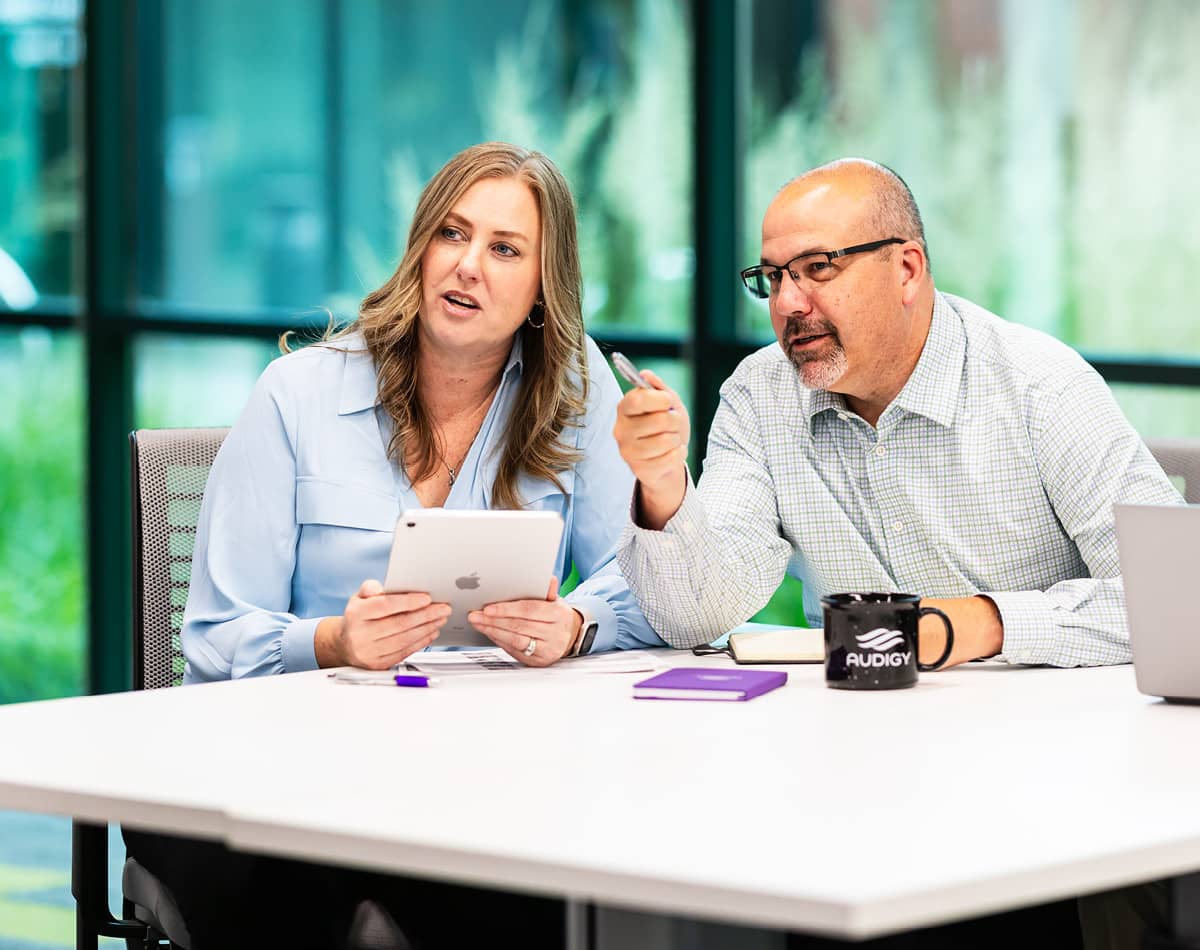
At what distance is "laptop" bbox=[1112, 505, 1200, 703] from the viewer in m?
1.69

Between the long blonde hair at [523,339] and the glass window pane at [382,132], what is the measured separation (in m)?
1.69

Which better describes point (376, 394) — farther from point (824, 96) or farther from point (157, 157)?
point (157, 157)

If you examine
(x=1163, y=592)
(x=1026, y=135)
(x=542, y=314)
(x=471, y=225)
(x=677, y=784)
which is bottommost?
(x=677, y=784)

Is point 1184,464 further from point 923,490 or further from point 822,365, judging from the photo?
point 822,365

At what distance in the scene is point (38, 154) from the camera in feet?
16.7

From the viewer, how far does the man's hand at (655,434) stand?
6.43 ft

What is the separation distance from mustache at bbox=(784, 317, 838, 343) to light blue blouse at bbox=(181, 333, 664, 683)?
1.15 feet

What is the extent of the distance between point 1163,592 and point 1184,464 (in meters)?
0.62

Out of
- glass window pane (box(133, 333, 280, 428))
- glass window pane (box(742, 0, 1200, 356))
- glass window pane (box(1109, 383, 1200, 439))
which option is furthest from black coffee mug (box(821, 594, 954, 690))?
glass window pane (box(133, 333, 280, 428))

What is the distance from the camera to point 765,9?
13.0 feet

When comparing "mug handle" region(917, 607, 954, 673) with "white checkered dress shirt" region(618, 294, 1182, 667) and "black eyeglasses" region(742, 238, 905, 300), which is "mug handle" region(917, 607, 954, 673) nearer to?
"white checkered dress shirt" region(618, 294, 1182, 667)

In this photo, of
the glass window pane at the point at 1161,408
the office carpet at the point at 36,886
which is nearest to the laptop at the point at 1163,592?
the glass window pane at the point at 1161,408

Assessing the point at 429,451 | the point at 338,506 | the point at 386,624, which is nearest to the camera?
the point at 386,624

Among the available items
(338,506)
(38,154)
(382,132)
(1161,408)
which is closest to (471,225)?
(338,506)
